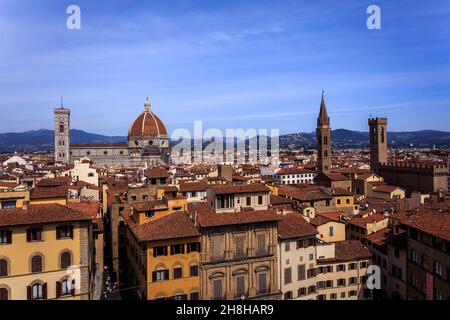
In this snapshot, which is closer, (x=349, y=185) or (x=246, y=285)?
(x=246, y=285)

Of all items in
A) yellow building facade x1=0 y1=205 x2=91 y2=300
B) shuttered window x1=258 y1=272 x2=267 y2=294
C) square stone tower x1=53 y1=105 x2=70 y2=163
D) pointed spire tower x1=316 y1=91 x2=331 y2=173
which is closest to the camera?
yellow building facade x1=0 y1=205 x2=91 y2=300

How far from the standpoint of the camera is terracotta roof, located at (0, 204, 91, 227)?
2008 cm

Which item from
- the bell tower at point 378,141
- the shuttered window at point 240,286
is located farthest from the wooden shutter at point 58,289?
the bell tower at point 378,141

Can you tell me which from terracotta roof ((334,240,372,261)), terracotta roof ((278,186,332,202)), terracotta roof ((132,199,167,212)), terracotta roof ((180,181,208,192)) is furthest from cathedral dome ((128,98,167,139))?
terracotta roof ((334,240,372,261))

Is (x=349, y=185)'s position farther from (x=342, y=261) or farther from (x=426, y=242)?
(x=426, y=242)

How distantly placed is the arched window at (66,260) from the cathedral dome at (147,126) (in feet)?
415

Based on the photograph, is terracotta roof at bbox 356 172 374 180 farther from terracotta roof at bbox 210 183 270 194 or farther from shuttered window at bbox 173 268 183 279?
shuttered window at bbox 173 268 183 279

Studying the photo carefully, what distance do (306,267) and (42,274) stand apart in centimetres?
1537

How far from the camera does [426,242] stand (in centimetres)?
2228

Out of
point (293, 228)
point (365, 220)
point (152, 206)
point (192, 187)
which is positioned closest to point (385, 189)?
point (365, 220)

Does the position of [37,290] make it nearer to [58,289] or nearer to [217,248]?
[58,289]

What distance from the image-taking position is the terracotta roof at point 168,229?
71.9 ft

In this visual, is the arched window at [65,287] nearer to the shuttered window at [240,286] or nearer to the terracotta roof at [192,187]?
the shuttered window at [240,286]
